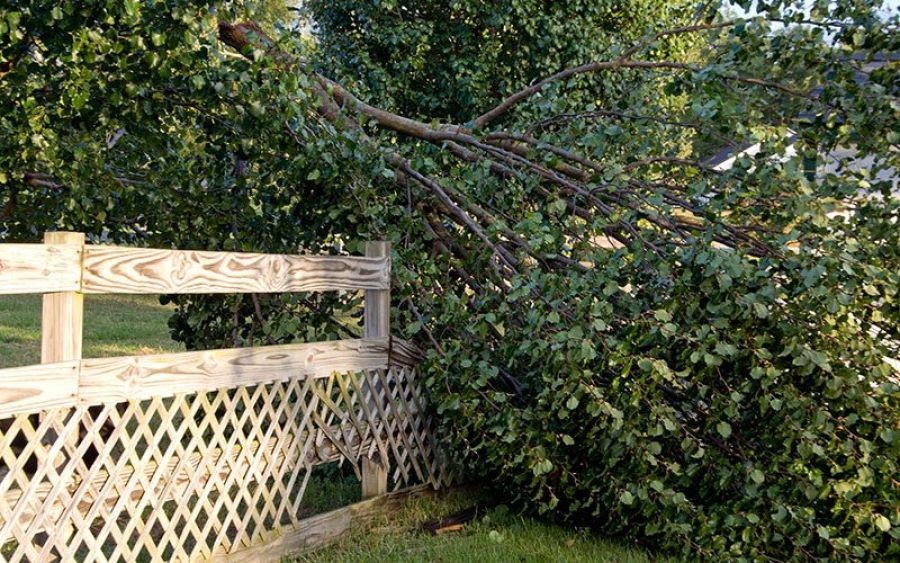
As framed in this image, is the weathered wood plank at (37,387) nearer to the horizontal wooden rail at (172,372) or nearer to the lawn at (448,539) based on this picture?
the horizontal wooden rail at (172,372)

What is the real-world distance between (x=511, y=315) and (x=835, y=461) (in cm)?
187

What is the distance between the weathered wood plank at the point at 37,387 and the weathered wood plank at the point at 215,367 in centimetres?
6

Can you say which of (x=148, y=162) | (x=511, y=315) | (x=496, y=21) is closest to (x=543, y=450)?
(x=511, y=315)

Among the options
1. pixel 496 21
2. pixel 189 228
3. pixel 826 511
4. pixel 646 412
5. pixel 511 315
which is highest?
pixel 496 21

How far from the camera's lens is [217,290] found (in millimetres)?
4406

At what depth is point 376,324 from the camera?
5.57 metres

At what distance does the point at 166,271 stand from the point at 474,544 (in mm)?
2198

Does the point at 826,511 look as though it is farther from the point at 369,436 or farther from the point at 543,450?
the point at 369,436

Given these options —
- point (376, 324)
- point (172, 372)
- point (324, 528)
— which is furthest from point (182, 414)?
point (376, 324)

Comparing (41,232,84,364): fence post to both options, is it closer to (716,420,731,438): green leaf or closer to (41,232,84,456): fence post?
(41,232,84,456): fence post

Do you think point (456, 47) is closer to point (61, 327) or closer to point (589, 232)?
point (589, 232)

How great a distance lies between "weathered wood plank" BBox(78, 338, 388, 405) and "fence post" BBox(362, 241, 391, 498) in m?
0.10

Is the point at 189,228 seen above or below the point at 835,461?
above

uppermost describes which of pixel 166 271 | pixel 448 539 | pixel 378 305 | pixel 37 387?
pixel 166 271
